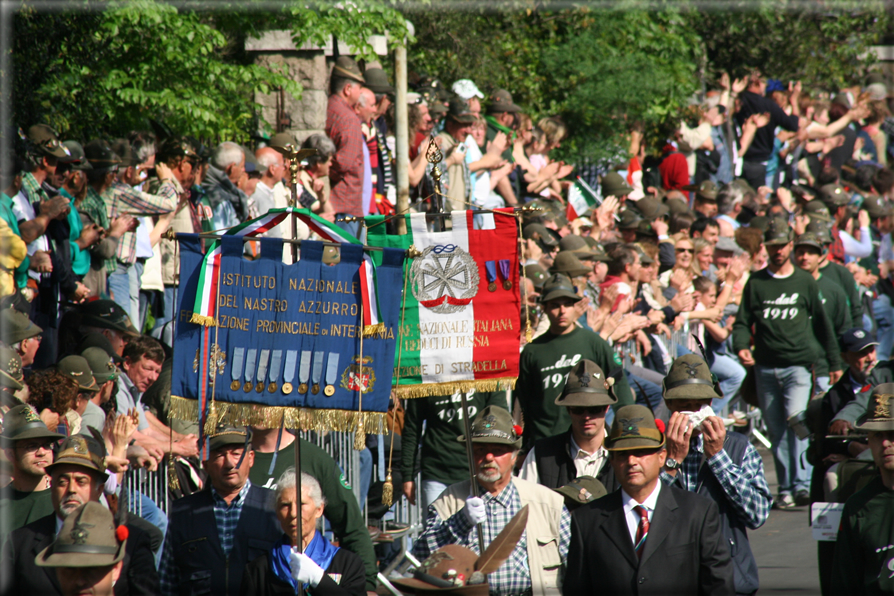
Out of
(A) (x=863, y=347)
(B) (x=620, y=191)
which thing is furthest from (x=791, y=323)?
(B) (x=620, y=191)

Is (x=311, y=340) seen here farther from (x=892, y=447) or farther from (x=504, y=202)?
(x=504, y=202)

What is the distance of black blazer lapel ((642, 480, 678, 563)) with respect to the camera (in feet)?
19.1

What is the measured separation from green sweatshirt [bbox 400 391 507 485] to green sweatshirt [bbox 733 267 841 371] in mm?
4059

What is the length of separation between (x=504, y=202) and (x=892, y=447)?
9115 millimetres

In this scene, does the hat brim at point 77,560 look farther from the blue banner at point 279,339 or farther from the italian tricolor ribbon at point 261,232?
the italian tricolor ribbon at point 261,232

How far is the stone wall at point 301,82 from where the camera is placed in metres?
14.1

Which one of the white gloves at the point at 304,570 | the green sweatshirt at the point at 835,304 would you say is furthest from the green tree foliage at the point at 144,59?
the white gloves at the point at 304,570

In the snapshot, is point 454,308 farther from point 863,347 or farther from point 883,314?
point 883,314

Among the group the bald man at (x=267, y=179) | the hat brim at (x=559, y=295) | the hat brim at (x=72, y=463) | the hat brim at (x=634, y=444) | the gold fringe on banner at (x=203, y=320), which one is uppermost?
the bald man at (x=267, y=179)

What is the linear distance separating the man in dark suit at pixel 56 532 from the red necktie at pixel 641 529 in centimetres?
245

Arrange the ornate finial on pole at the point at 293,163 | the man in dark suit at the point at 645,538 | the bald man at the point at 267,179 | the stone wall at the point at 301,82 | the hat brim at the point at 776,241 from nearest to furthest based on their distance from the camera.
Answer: the man in dark suit at the point at 645,538
the ornate finial on pole at the point at 293,163
the hat brim at the point at 776,241
the bald man at the point at 267,179
the stone wall at the point at 301,82

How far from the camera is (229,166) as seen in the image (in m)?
11.6

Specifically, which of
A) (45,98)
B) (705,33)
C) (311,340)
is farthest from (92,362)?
(705,33)

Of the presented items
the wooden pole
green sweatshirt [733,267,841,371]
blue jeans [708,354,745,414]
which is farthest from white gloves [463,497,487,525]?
blue jeans [708,354,745,414]
